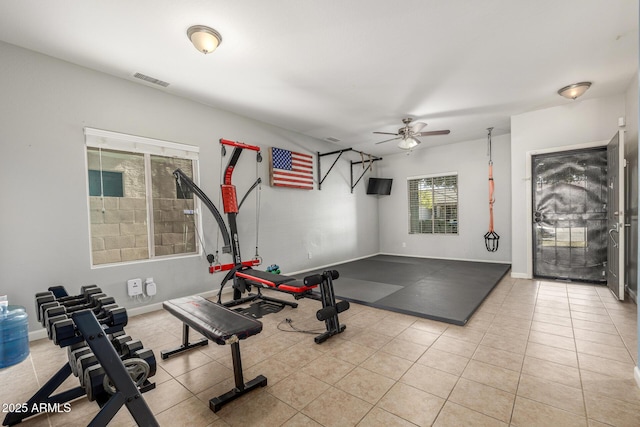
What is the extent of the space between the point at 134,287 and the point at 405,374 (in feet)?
11.2

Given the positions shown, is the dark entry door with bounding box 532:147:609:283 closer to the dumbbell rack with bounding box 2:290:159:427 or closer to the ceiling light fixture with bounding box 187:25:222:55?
the ceiling light fixture with bounding box 187:25:222:55

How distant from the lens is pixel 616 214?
13.0 feet

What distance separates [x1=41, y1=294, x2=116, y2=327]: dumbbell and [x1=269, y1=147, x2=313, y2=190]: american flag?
3747 millimetres

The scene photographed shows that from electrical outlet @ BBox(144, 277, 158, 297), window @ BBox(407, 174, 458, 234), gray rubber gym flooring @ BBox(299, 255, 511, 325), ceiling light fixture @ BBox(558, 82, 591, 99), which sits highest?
ceiling light fixture @ BBox(558, 82, 591, 99)

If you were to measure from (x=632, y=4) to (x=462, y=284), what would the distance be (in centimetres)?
385

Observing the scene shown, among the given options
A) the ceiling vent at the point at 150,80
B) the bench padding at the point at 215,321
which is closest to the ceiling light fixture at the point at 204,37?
the ceiling vent at the point at 150,80

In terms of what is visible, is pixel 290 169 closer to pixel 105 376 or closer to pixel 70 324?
pixel 70 324

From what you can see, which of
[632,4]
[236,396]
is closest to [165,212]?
[236,396]


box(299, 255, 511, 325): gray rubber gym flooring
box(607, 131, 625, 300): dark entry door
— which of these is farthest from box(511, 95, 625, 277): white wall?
box(299, 255, 511, 325): gray rubber gym flooring

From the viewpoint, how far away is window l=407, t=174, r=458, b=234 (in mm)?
7473

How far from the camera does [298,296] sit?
124 inches

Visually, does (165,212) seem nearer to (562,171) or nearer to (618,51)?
(618,51)

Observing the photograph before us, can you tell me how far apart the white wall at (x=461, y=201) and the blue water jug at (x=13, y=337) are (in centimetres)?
769

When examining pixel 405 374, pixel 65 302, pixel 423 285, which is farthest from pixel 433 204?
pixel 65 302
